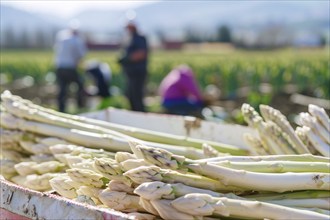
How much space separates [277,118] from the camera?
3529 millimetres

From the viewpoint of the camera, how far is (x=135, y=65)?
10883mm

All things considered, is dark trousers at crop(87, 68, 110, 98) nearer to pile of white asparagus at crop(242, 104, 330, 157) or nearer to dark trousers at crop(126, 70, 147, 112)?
dark trousers at crop(126, 70, 147, 112)

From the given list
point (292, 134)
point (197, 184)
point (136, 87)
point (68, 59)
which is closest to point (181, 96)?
point (136, 87)

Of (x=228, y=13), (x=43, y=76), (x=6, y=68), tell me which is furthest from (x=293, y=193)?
(x=228, y=13)

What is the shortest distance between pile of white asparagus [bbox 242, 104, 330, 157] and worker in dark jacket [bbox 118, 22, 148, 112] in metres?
7.18

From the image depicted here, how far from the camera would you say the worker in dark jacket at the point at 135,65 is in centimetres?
1066

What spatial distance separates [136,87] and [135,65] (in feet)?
1.40

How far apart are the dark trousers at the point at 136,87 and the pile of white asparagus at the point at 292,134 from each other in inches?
293

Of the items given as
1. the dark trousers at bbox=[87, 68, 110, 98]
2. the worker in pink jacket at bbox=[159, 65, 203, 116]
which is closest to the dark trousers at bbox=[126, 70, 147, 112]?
the dark trousers at bbox=[87, 68, 110, 98]

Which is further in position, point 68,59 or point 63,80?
point 63,80

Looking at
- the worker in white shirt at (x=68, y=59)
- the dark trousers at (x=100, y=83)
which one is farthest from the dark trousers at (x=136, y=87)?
the dark trousers at (x=100, y=83)

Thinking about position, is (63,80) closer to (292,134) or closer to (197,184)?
(292,134)

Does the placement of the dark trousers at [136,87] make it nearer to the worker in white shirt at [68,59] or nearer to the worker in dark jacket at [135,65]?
the worker in dark jacket at [135,65]

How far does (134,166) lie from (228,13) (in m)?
196
